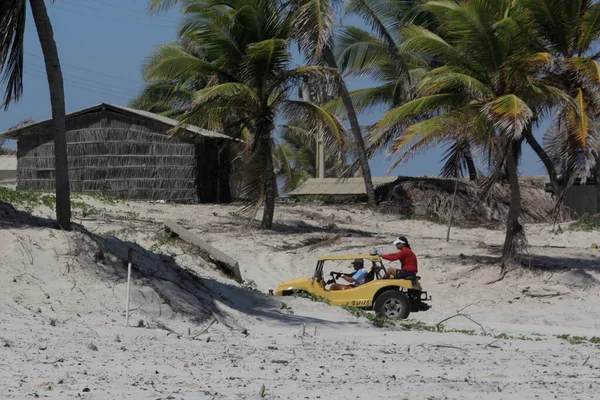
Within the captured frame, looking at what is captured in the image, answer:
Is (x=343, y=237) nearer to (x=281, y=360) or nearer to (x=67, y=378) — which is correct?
(x=281, y=360)

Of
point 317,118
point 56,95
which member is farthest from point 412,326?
point 317,118

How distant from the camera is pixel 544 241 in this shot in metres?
25.0

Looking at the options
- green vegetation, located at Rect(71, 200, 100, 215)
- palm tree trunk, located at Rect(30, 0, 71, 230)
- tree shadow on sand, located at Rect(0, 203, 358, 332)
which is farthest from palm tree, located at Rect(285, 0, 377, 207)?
palm tree trunk, located at Rect(30, 0, 71, 230)

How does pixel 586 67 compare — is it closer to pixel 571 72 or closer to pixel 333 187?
pixel 571 72

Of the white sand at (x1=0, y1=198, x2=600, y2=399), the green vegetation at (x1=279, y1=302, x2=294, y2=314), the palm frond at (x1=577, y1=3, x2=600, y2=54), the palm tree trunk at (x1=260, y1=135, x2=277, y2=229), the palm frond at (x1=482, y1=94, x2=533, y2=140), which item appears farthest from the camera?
the palm tree trunk at (x1=260, y1=135, x2=277, y2=229)

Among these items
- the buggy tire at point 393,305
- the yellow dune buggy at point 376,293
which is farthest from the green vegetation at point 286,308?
the buggy tire at point 393,305

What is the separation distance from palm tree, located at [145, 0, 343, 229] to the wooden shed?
522 cm

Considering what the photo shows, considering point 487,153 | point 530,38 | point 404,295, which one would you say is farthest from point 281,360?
point 530,38

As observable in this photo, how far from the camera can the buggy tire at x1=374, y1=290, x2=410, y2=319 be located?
1605cm

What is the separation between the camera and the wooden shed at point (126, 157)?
30.4 metres

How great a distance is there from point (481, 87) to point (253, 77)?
6.85 metres

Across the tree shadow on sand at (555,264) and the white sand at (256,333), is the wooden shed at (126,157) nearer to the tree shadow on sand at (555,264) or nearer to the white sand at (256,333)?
the white sand at (256,333)

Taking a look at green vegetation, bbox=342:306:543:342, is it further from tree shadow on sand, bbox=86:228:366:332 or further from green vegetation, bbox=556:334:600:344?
tree shadow on sand, bbox=86:228:366:332

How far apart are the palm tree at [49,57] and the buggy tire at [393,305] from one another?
5120mm
